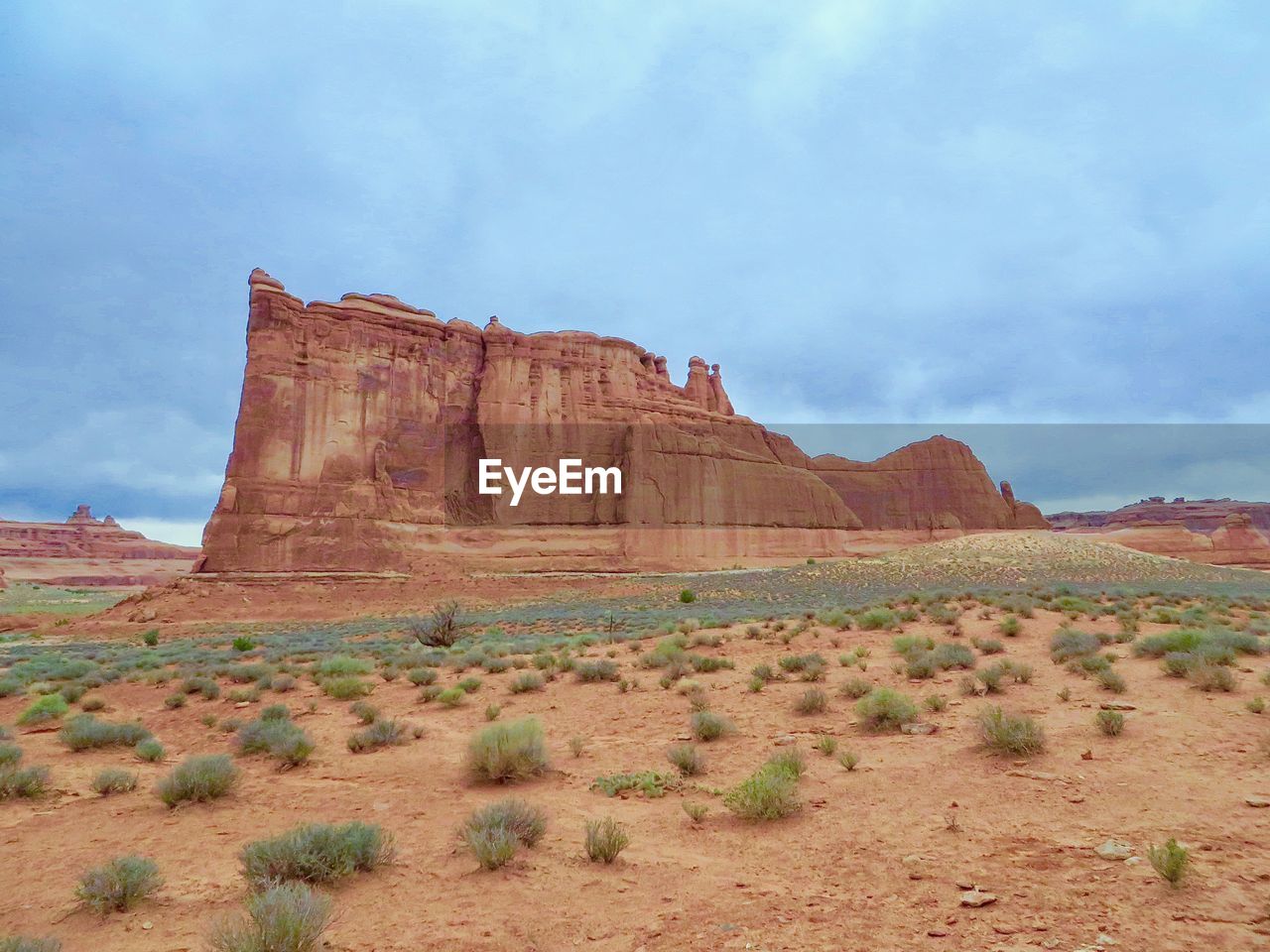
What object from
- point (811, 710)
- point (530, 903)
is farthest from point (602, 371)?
point (530, 903)

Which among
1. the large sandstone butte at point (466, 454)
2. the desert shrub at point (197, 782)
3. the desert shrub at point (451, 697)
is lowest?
the desert shrub at point (451, 697)

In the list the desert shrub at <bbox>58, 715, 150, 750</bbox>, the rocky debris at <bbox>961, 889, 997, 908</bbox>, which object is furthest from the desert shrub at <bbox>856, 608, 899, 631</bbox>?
the desert shrub at <bbox>58, 715, 150, 750</bbox>

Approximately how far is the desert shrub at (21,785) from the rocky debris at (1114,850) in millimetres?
9033

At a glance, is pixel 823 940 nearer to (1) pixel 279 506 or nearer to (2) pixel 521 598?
(2) pixel 521 598

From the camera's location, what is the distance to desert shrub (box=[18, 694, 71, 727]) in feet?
33.6

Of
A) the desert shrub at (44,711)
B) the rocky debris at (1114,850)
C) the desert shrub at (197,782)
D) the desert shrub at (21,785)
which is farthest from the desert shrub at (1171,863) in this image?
the desert shrub at (44,711)

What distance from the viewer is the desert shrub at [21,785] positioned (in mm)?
6582

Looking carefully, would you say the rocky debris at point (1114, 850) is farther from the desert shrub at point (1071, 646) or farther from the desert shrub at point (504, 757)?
the desert shrub at point (1071, 646)

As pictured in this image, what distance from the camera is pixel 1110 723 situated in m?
6.59

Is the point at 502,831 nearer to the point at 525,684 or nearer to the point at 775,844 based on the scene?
the point at 775,844

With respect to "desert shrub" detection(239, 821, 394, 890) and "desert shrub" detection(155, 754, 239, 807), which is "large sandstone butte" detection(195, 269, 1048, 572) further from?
"desert shrub" detection(239, 821, 394, 890)

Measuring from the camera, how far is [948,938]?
11.2ft

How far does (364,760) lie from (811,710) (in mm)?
5466

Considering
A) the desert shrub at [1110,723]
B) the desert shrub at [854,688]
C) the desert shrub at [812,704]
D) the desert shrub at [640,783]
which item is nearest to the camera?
the desert shrub at [640,783]
